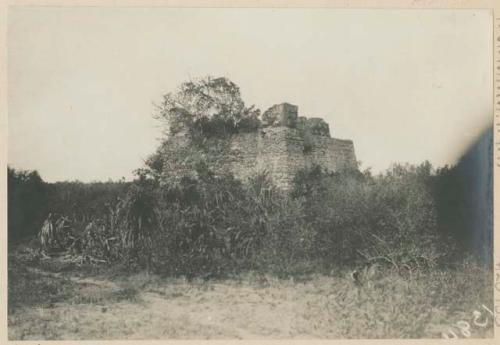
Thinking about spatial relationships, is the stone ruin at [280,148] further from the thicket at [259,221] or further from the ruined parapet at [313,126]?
the thicket at [259,221]

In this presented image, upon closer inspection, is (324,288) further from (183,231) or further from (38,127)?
(38,127)

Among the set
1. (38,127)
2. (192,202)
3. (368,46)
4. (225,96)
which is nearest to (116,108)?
(38,127)

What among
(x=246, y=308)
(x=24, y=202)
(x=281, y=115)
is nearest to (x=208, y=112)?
(x=281, y=115)

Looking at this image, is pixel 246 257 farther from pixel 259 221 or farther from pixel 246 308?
pixel 246 308

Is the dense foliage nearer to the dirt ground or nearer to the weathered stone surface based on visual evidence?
the dirt ground

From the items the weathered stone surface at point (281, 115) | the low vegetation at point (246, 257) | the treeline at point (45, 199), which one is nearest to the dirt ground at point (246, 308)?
the low vegetation at point (246, 257)

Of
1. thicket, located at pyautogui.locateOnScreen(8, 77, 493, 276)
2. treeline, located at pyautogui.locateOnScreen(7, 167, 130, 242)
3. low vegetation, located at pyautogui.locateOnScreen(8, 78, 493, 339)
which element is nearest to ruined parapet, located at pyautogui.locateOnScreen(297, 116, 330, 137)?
low vegetation, located at pyautogui.locateOnScreen(8, 78, 493, 339)
